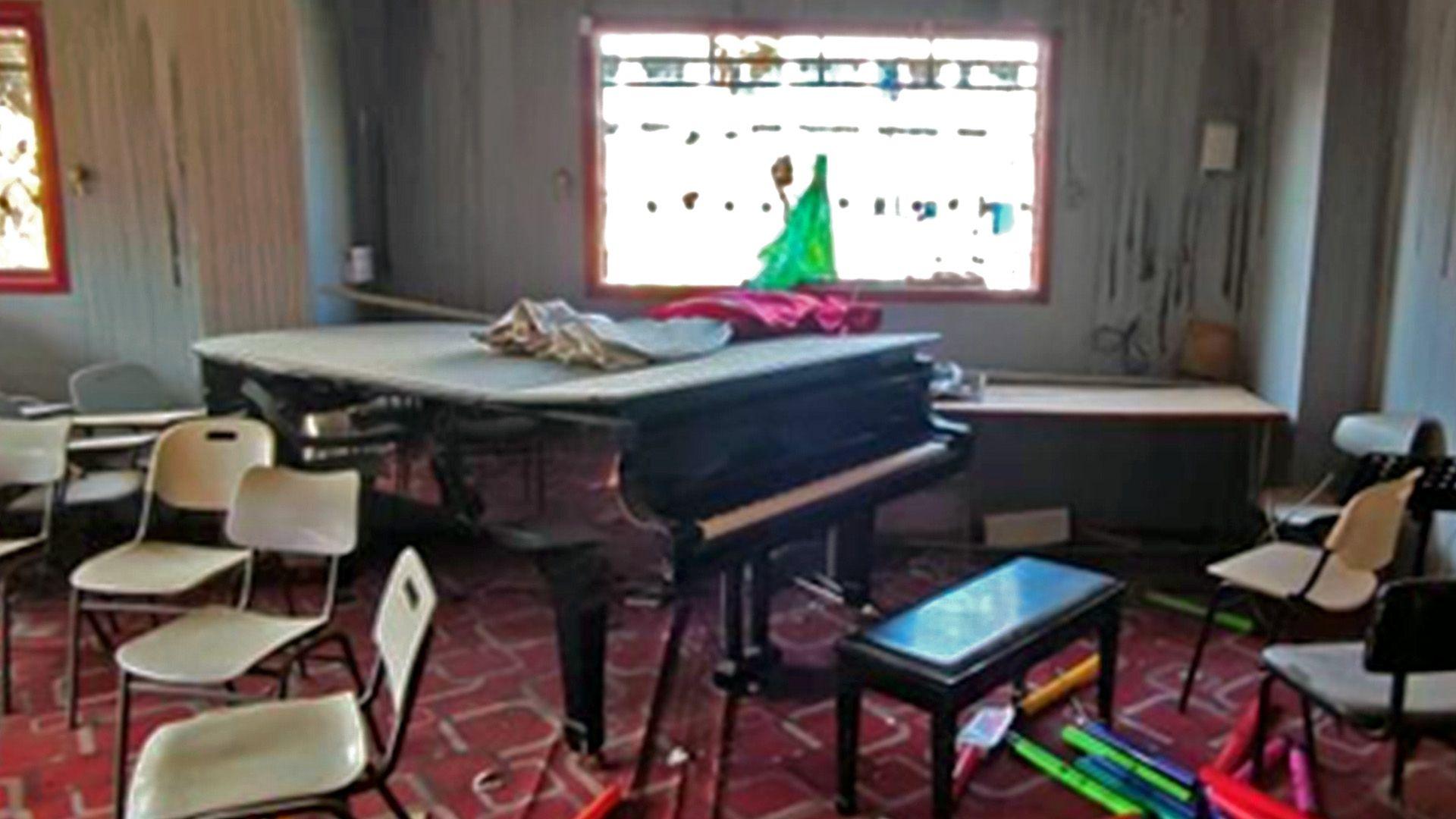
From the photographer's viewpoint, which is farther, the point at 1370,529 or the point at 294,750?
the point at 1370,529

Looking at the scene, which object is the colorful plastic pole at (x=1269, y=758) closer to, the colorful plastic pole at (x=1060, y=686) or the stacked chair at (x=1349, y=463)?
the colorful plastic pole at (x=1060, y=686)

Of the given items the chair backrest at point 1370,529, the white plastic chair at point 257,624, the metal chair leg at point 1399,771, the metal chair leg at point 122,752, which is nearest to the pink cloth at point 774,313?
the white plastic chair at point 257,624

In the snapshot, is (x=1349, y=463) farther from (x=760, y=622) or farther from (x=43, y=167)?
(x=43, y=167)

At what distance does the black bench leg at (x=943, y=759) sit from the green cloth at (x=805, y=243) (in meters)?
2.44

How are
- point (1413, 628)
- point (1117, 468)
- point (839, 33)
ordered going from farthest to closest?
point (1117, 468), point (839, 33), point (1413, 628)

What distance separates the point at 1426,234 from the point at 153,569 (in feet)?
13.5

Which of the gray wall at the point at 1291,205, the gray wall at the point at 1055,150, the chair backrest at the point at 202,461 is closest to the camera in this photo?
the chair backrest at the point at 202,461

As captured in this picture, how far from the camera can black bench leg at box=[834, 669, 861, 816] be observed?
2.88 m

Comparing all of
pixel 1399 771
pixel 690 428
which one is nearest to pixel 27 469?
pixel 690 428

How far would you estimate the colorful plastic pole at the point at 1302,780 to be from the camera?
293cm

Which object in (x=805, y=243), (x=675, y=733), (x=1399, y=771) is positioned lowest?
(x=675, y=733)

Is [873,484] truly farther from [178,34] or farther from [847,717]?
[178,34]

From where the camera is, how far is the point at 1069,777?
3057mm

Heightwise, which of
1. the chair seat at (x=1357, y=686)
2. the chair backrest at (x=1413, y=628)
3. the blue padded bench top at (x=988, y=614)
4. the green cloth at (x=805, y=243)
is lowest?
the chair seat at (x=1357, y=686)
